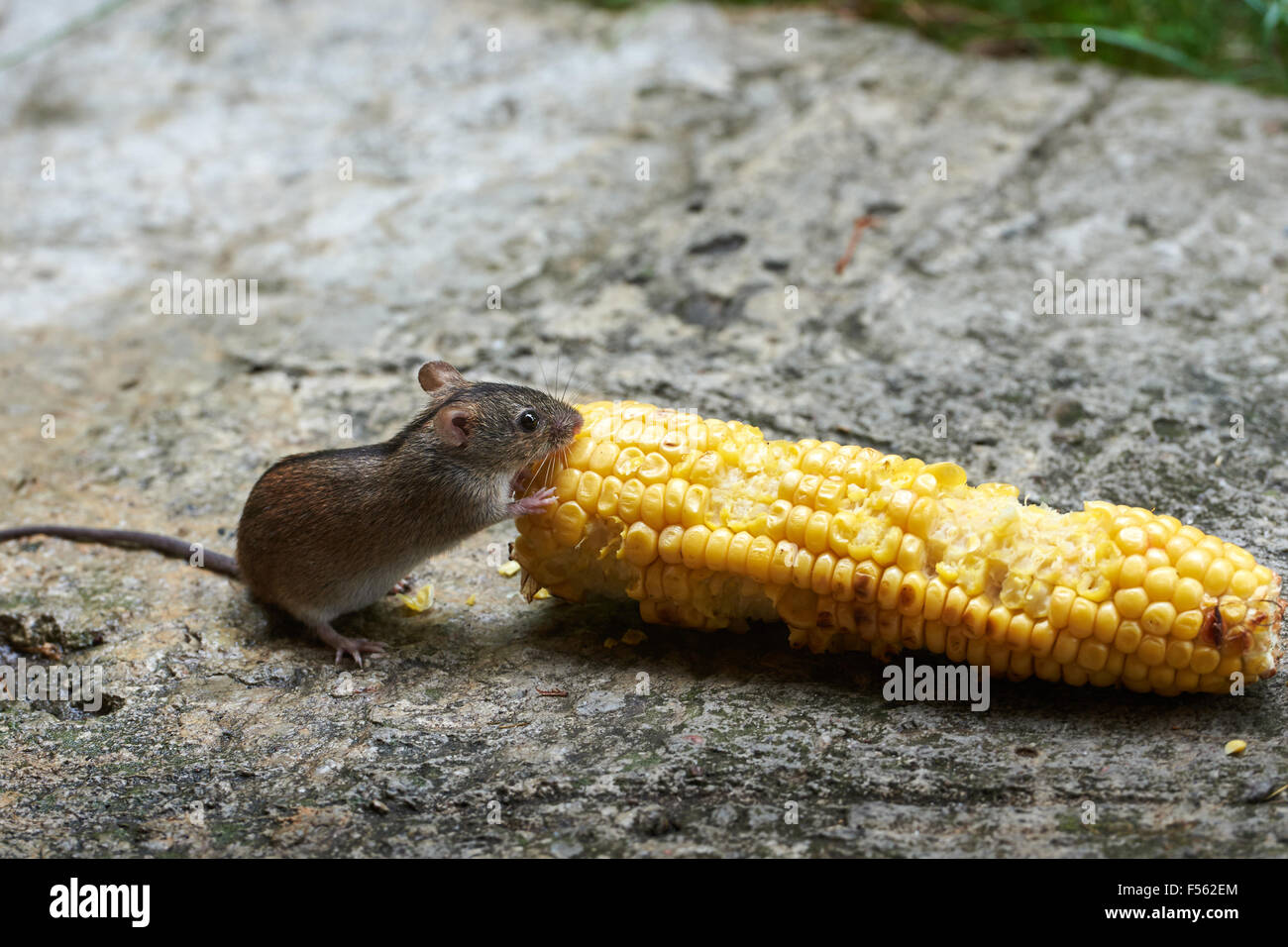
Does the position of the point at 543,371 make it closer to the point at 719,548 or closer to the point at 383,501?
the point at 383,501

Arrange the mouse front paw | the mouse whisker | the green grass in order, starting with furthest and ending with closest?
the green grass < the mouse whisker < the mouse front paw

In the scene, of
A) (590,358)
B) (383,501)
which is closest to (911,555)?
(383,501)

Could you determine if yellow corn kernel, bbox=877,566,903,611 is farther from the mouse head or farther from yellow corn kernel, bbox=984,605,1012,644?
the mouse head

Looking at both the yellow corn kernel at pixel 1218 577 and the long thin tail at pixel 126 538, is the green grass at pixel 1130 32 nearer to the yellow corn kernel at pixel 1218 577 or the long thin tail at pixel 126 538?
the yellow corn kernel at pixel 1218 577

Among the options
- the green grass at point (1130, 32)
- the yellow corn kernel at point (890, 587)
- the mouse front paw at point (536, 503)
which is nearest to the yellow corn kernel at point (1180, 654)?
the yellow corn kernel at point (890, 587)

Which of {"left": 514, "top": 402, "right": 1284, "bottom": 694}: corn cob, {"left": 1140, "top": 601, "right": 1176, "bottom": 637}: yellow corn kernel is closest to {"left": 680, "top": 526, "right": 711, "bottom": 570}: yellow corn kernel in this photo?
{"left": 514, "top": 402, "right": 1284, "bottom": 694}: corn cob

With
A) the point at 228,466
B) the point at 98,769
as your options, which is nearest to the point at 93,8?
the point at 228,466
